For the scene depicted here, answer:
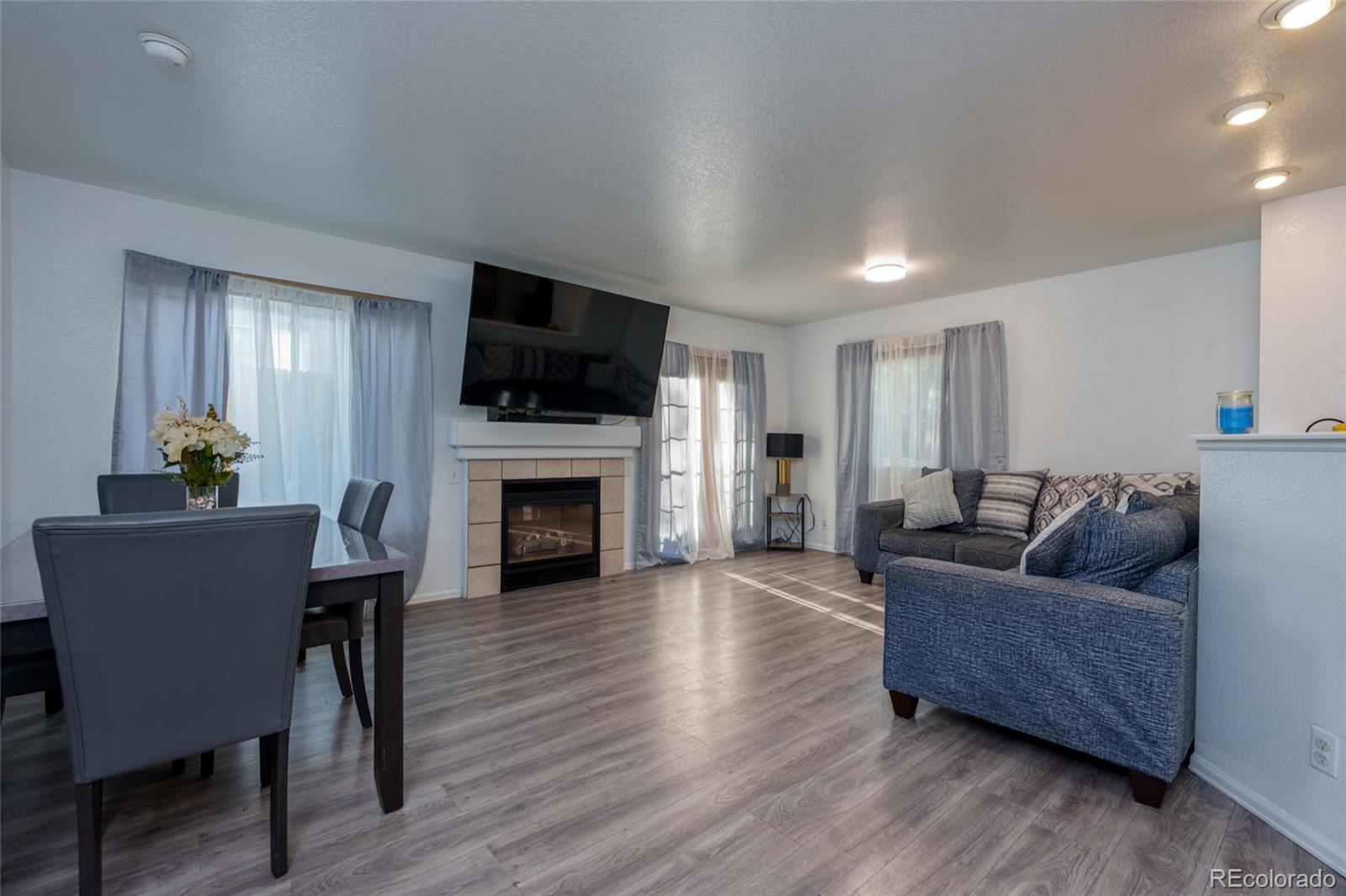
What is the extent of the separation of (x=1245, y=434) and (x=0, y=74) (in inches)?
181

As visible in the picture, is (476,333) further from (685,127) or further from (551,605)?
(685,127)

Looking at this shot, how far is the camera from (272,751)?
1.60 m

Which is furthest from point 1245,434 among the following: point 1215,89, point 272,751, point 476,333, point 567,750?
point 476,333

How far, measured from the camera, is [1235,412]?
2.05m

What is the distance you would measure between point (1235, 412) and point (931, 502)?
2.62 meters

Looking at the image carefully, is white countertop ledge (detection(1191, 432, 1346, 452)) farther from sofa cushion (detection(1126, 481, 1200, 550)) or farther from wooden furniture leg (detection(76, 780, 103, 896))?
wooden furniture leg (detection(76, 780, 103, 896))

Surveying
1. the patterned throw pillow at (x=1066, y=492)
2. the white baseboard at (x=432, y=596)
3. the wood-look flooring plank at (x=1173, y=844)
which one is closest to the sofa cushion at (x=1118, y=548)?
the wood-look flooring plank at (x=1173, y=844)

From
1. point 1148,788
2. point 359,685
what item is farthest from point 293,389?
point 1148,788

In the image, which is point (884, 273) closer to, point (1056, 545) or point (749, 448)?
point (749, 448)

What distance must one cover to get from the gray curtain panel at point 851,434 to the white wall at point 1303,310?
9.58ft

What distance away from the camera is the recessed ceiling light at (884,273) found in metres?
4.20

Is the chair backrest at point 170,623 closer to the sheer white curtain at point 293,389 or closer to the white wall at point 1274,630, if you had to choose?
the sheer white curtain at point 293,389

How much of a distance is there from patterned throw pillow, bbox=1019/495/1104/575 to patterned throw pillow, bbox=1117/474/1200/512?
1922mm

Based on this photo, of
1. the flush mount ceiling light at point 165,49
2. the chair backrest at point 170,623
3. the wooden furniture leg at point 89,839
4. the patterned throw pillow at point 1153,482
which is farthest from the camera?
the patterned throw pillow at point 1153,482
